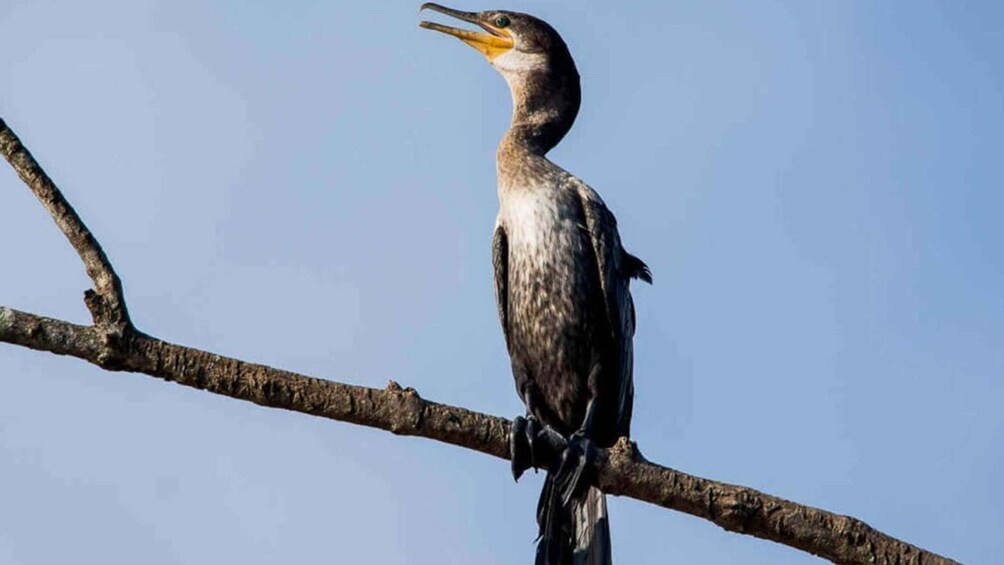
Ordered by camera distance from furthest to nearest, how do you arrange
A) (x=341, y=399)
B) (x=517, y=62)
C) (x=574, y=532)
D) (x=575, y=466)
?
(x=517, y=62)
(x=574, y=532)
(x=575, y=466)
(x=341, y=399)

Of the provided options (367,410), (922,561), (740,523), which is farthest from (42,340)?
(922,561)

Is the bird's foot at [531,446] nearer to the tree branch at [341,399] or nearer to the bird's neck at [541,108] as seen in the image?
the tree branch at [341,399]

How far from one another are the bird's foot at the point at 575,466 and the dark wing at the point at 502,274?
134cm

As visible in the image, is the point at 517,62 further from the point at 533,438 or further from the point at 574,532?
the point at 533,438

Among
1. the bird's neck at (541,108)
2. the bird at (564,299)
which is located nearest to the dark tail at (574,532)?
the bird at (564,299)

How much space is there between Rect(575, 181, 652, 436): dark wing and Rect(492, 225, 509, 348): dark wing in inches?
15.2

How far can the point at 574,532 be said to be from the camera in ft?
19.7

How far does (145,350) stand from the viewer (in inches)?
175

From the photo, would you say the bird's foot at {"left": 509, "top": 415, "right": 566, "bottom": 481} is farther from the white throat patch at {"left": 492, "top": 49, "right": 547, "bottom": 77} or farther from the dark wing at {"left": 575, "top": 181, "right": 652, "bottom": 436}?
the white throat patch at {"left": 492, "top": 49, "right": 547, "bottom": 77}

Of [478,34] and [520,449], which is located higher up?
[478,34]

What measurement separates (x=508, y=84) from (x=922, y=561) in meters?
3.69

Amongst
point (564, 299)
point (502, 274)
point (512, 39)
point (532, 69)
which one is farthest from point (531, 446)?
point (512, 39)

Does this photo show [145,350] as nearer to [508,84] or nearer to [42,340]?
[42,340]

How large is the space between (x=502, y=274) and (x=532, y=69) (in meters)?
1.13
